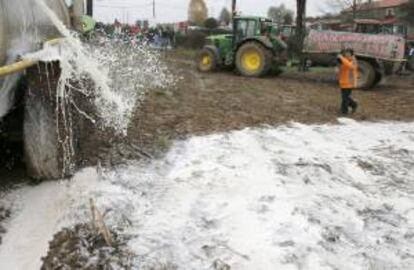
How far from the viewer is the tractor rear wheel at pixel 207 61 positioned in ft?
68.4

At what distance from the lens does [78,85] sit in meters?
8.95

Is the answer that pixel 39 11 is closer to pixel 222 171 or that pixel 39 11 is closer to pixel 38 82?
pixel 38 82

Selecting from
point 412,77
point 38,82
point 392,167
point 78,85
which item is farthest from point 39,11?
point 412,77

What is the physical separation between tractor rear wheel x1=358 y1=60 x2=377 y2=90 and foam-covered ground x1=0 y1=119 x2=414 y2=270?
349 inches

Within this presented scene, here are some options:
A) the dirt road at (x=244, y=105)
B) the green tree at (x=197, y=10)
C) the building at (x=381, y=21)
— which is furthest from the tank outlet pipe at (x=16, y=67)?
the green tree at (x=197, y=10)

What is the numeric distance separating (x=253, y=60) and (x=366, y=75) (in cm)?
351

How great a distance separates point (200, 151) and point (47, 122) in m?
2.30

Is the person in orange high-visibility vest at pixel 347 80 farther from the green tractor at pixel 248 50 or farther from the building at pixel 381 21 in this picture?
the building at pixel 381 21

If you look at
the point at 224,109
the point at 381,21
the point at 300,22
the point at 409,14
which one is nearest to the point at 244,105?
the point at 224,109

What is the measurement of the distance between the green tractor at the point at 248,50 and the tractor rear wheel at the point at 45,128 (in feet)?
42.3

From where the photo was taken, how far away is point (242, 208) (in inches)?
255

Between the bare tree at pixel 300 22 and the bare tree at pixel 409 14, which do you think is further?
the bare tree at pixel 409 14

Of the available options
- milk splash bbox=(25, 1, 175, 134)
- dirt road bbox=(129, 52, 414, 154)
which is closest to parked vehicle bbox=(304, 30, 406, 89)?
dirt road bbox=(129, 52, 414, 154)

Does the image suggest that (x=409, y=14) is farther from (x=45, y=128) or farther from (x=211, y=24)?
(x=45, y=128)
